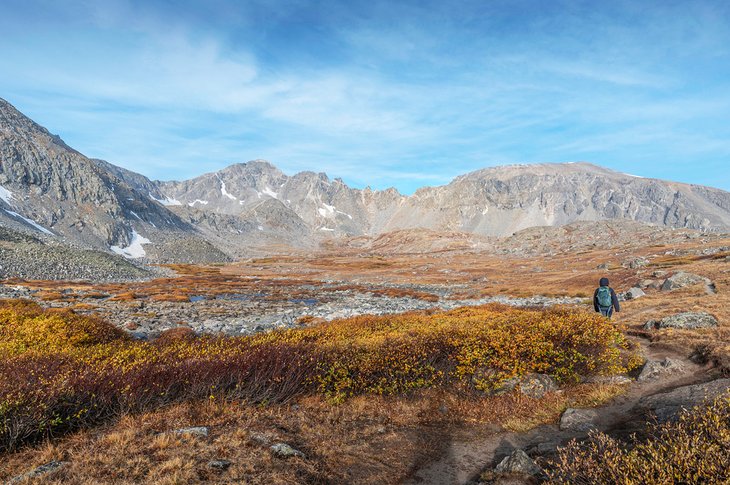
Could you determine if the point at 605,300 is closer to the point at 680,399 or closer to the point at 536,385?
the point at 536,385

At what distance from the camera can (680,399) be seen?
970cm

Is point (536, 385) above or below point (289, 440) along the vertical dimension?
above

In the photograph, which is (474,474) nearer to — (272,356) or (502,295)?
(272,356)

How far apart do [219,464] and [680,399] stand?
36.2ft

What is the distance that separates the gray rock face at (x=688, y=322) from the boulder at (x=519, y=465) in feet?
58.7

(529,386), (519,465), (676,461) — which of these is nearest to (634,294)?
(529,386)

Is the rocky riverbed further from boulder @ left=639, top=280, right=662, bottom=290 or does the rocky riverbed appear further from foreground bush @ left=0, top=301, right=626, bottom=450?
foreground bush @ left=0, top=301, right=626, bottom=450

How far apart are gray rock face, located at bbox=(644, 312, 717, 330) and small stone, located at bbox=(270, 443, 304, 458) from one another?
2152cm

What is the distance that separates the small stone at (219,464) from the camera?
24.9ft

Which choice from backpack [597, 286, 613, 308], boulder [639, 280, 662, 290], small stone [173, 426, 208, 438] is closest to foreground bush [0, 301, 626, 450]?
small stone [173, 426, 208, 438]

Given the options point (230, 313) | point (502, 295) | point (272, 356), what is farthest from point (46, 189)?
point (272, 356)

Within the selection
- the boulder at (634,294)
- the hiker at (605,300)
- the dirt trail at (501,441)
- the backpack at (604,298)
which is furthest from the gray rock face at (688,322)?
the boulder at (634,294)

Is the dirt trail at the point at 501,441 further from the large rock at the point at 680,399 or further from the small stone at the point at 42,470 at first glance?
the small stone at the point at 42,470

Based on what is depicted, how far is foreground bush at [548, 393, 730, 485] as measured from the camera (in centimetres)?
528
